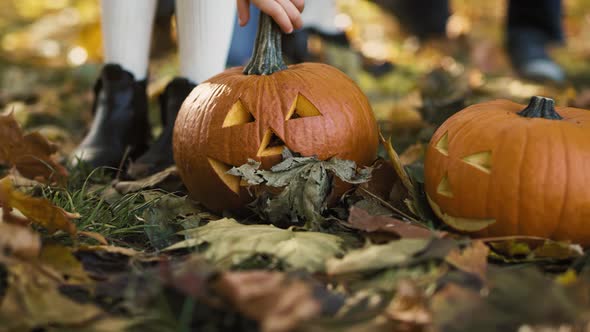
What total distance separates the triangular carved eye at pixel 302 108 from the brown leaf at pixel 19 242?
0.63 metres

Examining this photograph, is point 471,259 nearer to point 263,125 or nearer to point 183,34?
point 263,125

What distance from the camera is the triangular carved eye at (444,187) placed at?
133cm

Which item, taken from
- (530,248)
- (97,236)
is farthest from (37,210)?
(530,248)

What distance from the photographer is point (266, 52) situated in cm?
155

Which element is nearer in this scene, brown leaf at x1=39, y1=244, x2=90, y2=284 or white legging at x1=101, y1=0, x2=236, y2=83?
brown leaf at x1=39, y1=244, x2=90, y2=284

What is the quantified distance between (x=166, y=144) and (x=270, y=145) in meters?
0.56

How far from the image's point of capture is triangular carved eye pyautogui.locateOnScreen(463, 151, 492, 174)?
1.27 m

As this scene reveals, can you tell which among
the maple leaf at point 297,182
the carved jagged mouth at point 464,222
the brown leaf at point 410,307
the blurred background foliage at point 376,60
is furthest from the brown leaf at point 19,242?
the blurred background foliage at point 376,60

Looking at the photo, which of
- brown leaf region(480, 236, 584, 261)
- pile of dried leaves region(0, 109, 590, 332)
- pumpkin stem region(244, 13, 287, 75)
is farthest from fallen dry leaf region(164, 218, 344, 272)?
pumpkin stem region(244, 13, 287, 75)

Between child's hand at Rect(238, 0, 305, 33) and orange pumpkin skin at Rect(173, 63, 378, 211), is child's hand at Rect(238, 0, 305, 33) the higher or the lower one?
the higher one

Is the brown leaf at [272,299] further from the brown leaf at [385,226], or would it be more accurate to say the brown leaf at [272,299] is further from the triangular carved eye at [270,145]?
the triangular carved eye at [270,145]

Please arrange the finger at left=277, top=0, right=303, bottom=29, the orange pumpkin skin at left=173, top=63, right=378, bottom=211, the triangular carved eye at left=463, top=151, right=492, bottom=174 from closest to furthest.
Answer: the triangular carved eye at left=463, top=151, right=492, bottom=174 → the orange pumpkin skin at left=173, top=63, right=378, bottom=211 → the finger at left=277, top=0, right=303, bottom=29

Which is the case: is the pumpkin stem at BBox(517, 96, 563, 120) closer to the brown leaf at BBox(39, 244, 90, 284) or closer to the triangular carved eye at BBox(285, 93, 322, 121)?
the triangular carved eye at BBox(285, 93, 322, 121)

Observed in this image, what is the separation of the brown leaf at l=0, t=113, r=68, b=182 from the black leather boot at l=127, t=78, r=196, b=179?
21 centimetres
